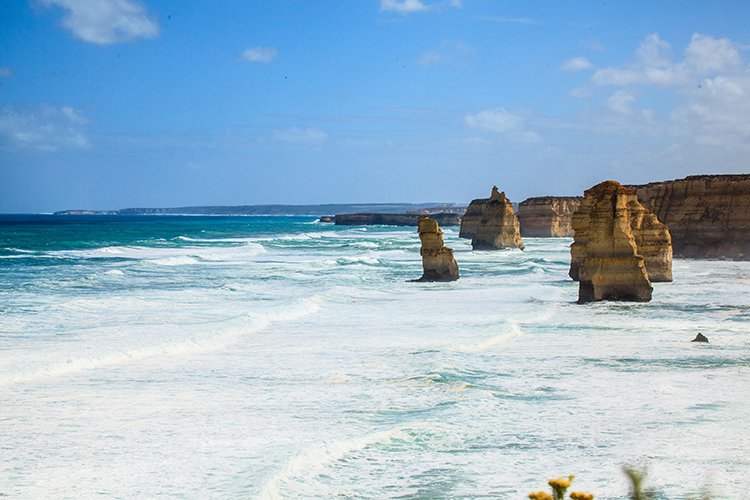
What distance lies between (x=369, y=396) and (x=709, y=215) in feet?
129

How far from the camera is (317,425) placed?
11734 millimetres

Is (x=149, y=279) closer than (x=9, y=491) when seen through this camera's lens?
No

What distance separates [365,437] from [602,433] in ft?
9.73

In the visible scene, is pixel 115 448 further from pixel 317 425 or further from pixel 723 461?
pixel 723 461

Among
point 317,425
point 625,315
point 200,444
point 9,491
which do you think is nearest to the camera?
point 9,491

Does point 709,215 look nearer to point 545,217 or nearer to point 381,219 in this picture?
point 545,217

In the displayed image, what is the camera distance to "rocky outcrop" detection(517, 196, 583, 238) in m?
83.7

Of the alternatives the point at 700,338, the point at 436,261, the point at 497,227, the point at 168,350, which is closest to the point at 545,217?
the point at 497,227

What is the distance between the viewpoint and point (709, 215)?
48219mm

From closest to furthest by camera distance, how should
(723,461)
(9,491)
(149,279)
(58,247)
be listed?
(9,491) → (723,461) → (149,279) → (58,247)

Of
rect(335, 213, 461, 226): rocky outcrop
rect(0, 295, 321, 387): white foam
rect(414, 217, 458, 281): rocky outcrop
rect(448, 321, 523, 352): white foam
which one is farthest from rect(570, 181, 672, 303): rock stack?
rect(335, 213, 461, 226): rocky outcrop

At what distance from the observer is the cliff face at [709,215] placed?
46.9m

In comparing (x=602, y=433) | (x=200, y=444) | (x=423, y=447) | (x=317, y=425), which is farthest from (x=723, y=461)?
(x=200, y=444)

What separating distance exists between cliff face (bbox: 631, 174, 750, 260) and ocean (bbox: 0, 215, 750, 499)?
19.9 metres
